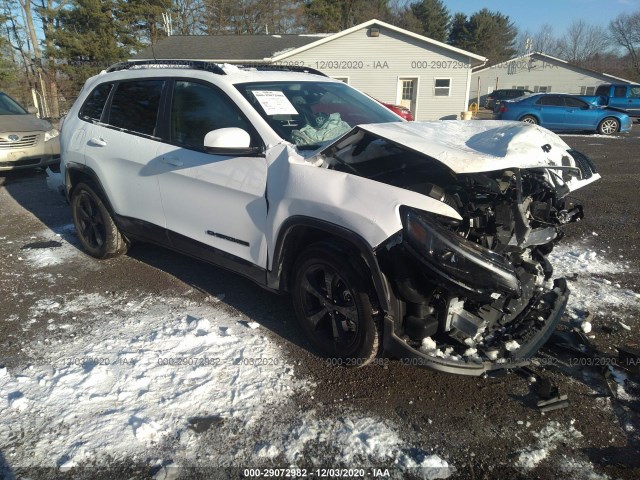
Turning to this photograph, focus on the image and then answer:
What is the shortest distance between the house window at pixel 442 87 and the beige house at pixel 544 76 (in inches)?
717

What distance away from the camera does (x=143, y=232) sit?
4.40 meters

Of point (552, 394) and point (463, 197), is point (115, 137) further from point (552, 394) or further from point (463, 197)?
point (552, 394)

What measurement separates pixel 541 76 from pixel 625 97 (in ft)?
57.9

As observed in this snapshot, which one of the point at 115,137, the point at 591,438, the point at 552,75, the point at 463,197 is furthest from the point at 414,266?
the point at 552,75

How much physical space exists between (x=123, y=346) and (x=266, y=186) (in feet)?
5.08

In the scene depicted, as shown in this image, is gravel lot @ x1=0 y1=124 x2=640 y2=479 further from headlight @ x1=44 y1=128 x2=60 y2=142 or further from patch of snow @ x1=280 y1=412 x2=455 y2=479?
headlight @ x1=44 y1=128 x2=60 y2=142

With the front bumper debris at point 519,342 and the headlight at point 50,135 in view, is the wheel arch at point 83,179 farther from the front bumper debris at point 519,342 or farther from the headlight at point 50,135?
the headlight at point 50,135

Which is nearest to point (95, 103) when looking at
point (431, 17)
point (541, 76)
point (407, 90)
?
point (407, 90)

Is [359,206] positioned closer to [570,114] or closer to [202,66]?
[202,66]

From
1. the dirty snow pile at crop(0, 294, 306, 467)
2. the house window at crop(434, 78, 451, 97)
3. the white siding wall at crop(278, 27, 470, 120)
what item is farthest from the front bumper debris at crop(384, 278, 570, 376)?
the house window at crop(434, 78, 451, 97)

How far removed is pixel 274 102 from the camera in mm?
3531

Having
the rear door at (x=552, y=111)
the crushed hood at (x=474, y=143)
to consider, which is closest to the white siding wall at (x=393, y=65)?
the rear door at (x=552, y=111)

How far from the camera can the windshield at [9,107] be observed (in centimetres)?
1002

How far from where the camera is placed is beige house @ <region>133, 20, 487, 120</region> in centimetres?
2392
